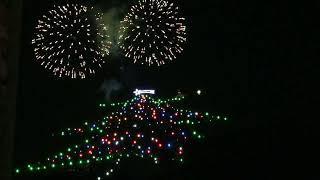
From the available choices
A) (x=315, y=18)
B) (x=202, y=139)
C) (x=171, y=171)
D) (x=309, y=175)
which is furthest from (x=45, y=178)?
(x=315, y=18)

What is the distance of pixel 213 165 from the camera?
354 inches

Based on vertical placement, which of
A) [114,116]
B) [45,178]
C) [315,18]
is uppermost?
[315,18]

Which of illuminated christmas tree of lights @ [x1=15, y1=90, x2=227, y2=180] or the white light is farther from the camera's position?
the white light

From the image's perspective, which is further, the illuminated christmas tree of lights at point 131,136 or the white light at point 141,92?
the white light at point 141,92

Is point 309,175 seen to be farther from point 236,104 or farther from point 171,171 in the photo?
point 236,104

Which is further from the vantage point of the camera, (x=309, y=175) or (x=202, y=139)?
(x=202, y=139)

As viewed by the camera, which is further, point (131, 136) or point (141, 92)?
point (141, 92)

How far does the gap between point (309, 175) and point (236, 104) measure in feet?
25.8

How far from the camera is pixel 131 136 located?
434 inches

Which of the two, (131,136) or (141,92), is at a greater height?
(141,92)

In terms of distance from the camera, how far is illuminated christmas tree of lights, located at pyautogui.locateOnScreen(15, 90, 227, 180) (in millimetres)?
9398

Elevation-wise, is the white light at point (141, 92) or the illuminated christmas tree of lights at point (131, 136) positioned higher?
the white light at point (141, 92)

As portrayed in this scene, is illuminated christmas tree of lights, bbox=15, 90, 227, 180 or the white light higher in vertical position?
the white light

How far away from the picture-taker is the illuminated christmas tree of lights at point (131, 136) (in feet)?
30.8
